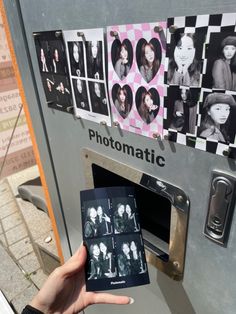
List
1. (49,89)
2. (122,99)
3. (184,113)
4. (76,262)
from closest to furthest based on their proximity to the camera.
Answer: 1. (184,113)
2. (122,99)
3. (76,262)
4. (49,89)

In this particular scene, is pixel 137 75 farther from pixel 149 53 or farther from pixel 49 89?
pixel 49 89

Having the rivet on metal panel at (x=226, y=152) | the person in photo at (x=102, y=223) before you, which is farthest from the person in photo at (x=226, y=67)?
the person in photo at (x=102, y=223)

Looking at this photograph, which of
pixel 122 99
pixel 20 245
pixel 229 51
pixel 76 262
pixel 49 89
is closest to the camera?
pixel 229 51

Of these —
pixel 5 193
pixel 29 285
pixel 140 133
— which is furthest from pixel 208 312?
pixel 5 193

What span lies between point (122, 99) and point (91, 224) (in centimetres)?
34

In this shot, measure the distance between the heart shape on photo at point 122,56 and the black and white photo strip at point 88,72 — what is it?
40 millimetres

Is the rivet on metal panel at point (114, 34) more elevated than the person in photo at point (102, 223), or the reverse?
the rivet on metal panel at point (114, 34)

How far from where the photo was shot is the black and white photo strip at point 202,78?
0.51 meters

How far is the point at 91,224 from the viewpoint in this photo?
809 mm

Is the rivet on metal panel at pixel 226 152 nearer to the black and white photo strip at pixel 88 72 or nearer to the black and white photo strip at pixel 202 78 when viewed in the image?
the black and white photo strip at pixel 202 78

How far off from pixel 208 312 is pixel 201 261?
6.6 inches

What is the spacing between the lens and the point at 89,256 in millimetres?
819

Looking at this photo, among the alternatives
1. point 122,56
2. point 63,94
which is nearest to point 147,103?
point 122,56

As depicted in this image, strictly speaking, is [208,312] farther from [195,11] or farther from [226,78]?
[195,11]
